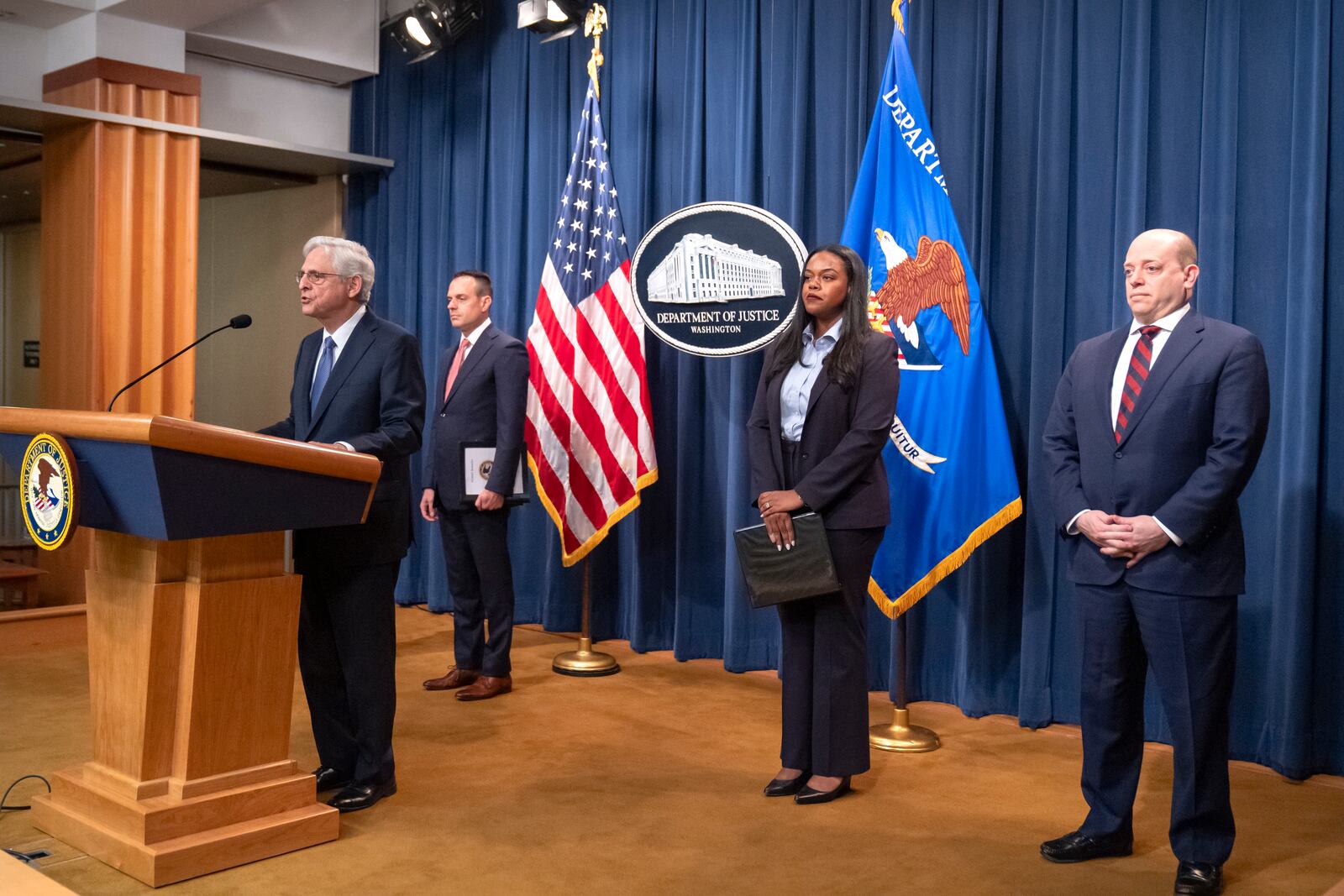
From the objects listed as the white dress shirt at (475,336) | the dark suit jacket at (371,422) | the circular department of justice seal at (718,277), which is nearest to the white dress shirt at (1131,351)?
the circular department of justice seal at (718,277)

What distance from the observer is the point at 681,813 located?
3.17 m

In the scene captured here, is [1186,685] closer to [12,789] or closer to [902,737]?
[902,737]

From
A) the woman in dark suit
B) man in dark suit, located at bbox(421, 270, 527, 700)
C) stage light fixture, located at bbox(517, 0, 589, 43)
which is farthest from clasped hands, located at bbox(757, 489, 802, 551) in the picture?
stage light fixture, located at bbox(517, 0, 589, 43)

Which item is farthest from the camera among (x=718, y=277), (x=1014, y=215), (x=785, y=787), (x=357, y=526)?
(x=718, y=277)

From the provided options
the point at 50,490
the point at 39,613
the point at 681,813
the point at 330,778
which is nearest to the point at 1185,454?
the point at 681,813

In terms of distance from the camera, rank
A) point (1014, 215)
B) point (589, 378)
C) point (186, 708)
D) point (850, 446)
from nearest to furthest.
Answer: point (186, 708) → point (850, 446) → point (1014, 215) → point (589, 378)

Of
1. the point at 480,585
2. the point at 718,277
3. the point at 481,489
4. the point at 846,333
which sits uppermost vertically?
the point at 718,277

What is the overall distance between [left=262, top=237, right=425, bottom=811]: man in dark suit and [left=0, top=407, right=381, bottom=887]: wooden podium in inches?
10.5

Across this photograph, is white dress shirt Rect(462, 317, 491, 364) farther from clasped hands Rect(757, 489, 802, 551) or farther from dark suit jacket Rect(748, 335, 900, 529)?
clasped hands Rect(757, 489, 802, 551)

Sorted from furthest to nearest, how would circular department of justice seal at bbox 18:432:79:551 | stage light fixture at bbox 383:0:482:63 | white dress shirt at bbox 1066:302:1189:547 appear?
stage light fixture at bbox 383:0:482:63
white dress shirt at bbox 1066:302:1189:547
circular department of justice seal at bbox 18:432:79:551

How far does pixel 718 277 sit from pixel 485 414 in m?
1.01

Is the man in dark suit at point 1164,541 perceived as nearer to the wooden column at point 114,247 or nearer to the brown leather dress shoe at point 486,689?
the brown leather dress shoe at point 486,689

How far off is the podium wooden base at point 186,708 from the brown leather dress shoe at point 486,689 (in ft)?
5.27

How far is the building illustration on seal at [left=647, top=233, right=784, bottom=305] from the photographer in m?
4.31
